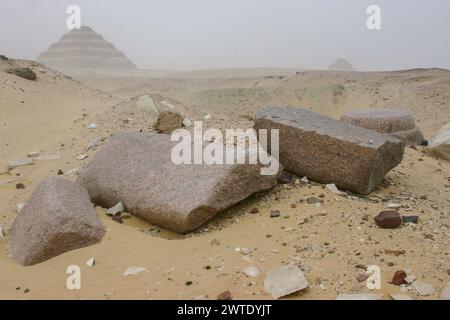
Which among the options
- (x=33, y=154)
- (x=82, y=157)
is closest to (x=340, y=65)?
(x=33, y=154)

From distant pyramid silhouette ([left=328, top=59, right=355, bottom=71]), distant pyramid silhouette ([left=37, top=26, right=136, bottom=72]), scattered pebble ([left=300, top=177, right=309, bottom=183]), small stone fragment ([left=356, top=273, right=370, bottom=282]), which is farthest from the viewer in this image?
distant pyramid silhouette ([left=328, top=59, right=355, bottom=71])

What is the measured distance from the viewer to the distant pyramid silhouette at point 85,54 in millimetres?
78062

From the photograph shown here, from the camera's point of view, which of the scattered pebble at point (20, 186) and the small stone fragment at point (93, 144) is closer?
the scattered pebble at point (20, 186)

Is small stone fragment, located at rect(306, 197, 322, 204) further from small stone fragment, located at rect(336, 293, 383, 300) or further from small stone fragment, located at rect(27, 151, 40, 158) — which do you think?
small stone fragment, located at rect(27, 151, 40, 158)

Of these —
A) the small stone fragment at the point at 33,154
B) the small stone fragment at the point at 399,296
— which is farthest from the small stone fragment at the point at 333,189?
the small stone fragment at the point at 33,154

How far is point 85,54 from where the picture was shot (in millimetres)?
80562

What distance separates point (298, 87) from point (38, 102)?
1415cm

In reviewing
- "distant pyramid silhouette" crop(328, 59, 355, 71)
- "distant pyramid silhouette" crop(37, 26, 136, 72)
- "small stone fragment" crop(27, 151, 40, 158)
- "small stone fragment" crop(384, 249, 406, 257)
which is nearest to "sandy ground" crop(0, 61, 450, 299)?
"small stone fragment" crop(384, 249, 406, 257)

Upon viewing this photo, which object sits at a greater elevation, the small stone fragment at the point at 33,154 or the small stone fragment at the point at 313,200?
the small stone fragment at the point at 33,154

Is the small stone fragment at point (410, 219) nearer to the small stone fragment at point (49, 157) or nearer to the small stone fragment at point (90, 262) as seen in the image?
the small stone fragment at point (90, 262)

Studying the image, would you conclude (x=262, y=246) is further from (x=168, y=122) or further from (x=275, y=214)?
(x=168, y=122)

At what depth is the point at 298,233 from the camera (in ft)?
12.9

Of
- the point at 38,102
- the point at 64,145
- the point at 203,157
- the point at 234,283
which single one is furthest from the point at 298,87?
the point at 234,283

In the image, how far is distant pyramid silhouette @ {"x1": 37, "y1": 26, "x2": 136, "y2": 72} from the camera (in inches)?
3073
